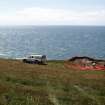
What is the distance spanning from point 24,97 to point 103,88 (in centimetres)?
1010

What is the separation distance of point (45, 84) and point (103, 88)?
593 cm

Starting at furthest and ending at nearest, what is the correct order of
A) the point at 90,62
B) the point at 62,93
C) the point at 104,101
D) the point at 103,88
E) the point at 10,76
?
the point at 90,62
the point at 10,76
the point at 103,88
the point at 62,93
the point at 104,101

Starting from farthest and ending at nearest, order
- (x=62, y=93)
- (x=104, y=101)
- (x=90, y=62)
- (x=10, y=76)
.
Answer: (x=90, y=62)
(x=10, y=76)
(x=62, y=93)
(x=104, y=101)

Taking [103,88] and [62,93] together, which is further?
[103,88]

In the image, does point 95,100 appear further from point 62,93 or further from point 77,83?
point 77,83

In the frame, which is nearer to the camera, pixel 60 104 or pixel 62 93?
pixel 60 104

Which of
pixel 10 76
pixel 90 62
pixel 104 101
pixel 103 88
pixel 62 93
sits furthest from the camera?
pixel 90 62

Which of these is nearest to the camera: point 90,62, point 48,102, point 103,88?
point 48,102

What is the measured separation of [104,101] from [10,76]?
1246cm

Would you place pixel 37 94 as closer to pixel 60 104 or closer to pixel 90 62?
pixel 60 104

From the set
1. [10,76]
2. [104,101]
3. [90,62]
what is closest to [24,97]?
[104,101]

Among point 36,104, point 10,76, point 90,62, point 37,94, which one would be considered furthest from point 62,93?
point 90,62

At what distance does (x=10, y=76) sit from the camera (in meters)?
33.2

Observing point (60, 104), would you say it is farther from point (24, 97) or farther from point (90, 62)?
point (90, 62)
